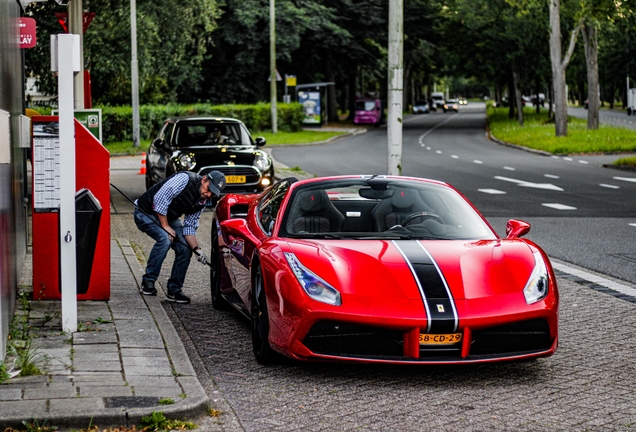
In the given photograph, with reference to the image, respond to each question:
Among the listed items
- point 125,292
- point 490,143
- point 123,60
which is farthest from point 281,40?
point 125,292

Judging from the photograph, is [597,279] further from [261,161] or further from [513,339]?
[261,161]

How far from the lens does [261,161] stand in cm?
1936

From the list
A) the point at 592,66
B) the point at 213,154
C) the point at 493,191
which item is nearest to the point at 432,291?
the point at 213,154

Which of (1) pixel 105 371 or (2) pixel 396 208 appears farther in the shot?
(2) pixel 396 208

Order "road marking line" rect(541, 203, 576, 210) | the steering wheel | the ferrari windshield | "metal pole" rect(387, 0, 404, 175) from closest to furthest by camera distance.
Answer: the ferrari windshield → the steering wheel → "road marking line" rect(541, 203, 576, 210) → "metal pole" rect(387, 0, 404, 175)

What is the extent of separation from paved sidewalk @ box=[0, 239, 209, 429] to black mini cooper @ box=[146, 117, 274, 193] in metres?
9.93

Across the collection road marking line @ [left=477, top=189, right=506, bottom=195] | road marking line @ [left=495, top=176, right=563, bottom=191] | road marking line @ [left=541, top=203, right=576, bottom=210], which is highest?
road marking line @ [left=495, top=176, right=563, bottom=191]

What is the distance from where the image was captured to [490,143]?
49625 mm

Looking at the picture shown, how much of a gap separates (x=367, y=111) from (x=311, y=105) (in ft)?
36.6

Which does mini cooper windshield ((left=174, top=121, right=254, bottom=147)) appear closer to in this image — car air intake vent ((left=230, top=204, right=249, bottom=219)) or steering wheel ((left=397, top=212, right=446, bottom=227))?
car air intake vent ((left=230, top=204, right=249, bottom=219))

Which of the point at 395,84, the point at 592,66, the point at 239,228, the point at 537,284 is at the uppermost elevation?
the point at 592,66

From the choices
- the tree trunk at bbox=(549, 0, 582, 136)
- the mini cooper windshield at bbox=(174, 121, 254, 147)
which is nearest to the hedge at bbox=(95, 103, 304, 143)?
the tree trunk at bbox=(549, 0, 582, 136)

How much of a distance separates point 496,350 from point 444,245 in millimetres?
981

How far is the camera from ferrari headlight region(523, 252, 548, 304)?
6.52 m
